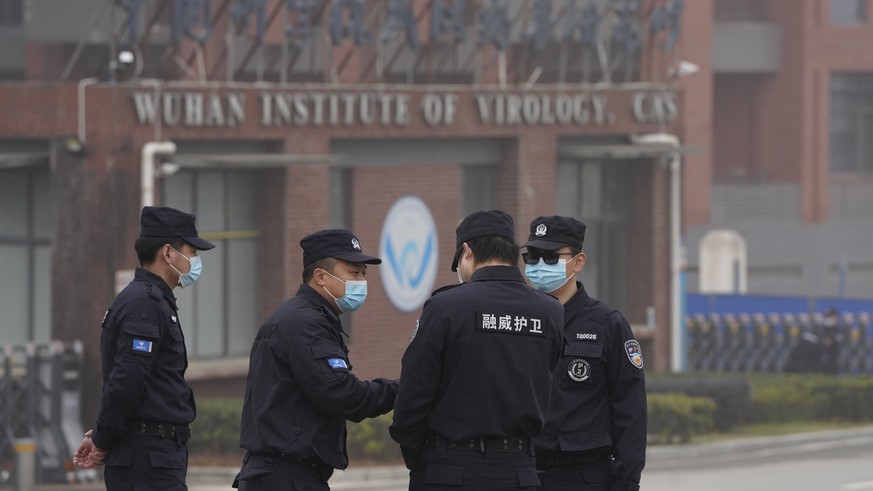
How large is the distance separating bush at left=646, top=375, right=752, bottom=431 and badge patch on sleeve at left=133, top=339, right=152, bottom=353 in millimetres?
16171

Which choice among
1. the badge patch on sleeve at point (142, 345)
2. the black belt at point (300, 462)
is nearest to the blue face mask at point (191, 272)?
the badge patch on sleeve at point (142, 345)

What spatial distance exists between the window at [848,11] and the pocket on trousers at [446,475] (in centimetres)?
4606

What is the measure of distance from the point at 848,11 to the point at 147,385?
46.3 m

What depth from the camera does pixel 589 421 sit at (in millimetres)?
8406

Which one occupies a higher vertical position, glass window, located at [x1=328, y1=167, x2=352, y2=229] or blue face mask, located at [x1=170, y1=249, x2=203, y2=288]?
glass window, located at [x1=328, y1=167, x2=352, y2=229]

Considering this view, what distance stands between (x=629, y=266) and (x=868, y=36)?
25.5m

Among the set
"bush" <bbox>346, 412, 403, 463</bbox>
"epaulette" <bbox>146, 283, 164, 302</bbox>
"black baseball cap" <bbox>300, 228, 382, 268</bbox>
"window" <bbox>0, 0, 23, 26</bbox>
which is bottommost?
"bush" <bbox>346, 412, 403, 463</bbox>

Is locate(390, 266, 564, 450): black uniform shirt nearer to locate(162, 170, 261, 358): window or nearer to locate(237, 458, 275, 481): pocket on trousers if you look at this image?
locate(237, 458, 275, 481): pocket on trousers

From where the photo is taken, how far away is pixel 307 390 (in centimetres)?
771

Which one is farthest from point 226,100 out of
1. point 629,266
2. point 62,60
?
point 629,266

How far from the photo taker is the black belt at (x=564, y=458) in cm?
840

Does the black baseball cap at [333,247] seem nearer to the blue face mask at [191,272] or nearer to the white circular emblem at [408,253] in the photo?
the blue face mask at [191,272]

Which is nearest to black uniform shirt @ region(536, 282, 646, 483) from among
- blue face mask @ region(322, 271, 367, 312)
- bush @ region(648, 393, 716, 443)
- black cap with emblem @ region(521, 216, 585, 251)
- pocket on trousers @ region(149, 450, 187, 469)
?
black cap with emblem @ region(521, 216, 585, 251)

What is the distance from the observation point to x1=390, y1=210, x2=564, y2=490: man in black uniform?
24.8ft
